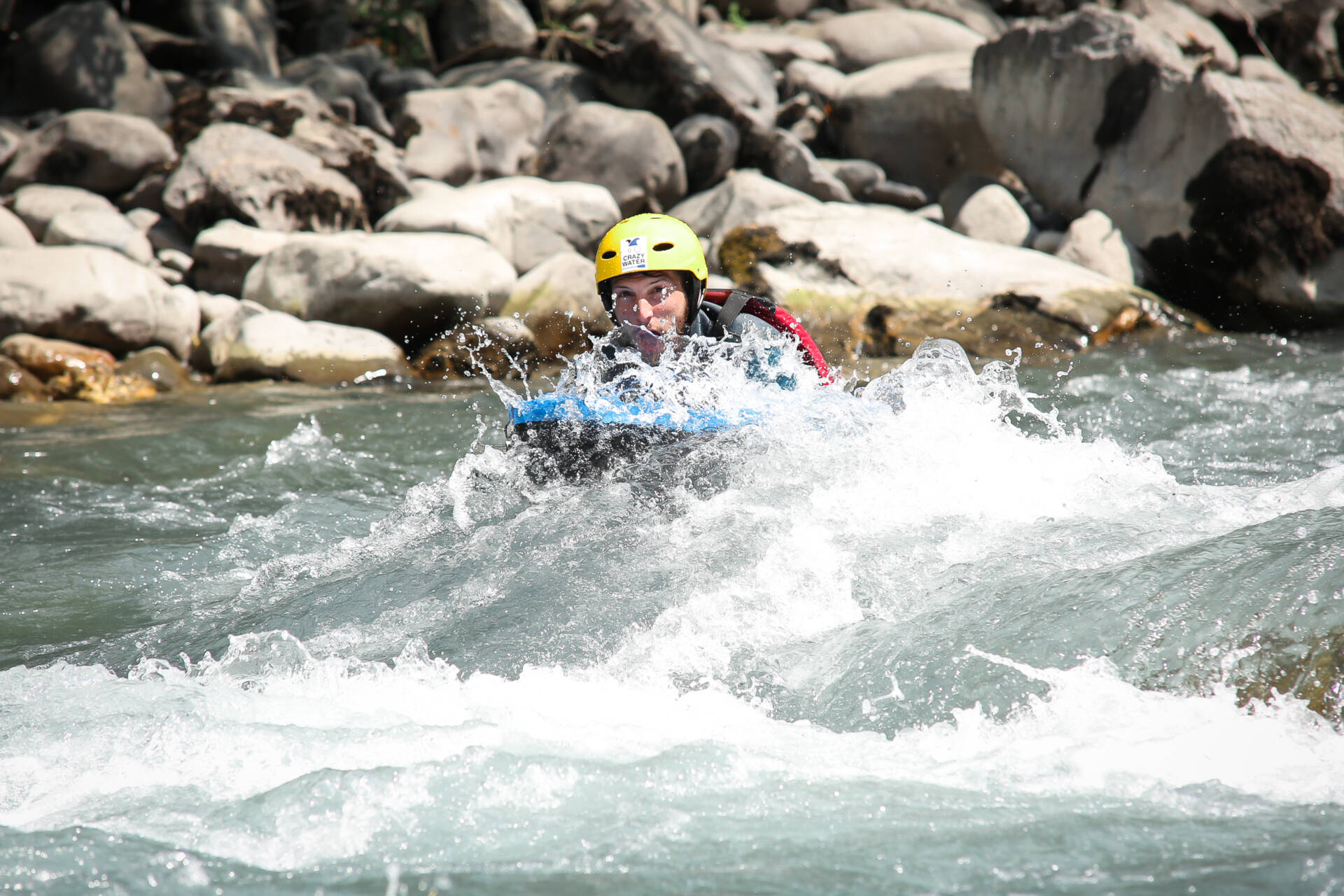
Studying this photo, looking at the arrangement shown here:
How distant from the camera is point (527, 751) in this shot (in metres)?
2.46

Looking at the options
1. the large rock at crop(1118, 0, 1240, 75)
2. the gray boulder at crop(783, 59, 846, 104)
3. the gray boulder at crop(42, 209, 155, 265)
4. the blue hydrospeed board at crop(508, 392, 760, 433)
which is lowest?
the gray boulder at crop(42, 209, 155, 265)

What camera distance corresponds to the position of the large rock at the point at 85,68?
487 inches

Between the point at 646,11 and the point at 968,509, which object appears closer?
the point at 968,509

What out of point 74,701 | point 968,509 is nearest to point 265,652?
point 74,701

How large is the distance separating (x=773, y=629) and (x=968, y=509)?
1066 mm

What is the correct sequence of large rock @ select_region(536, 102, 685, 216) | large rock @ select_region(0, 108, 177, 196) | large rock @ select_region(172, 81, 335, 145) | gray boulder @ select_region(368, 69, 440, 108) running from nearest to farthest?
large rock @ select_region(0, 108, 177, 196), large rock @ select_region(172, 81, 335, 145), large rock @ select_region(536, 102, 685, 216), gray boulder @ select_region(368, 69, 440, 108)

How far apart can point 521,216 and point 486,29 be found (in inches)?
233

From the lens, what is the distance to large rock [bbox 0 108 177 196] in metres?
10.9

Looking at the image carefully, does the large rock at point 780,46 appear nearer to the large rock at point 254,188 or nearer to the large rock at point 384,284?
the large rock at point 254,188

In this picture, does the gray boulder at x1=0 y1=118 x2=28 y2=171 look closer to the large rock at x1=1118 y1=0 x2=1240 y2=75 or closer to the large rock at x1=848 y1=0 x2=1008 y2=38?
the large rock at x1=848 y1=0 x2=1008 y2=38

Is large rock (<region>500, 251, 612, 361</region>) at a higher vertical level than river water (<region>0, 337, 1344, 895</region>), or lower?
lower

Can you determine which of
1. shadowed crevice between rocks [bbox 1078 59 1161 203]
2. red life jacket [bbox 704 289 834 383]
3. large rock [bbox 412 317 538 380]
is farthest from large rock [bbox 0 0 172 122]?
shadowed crevice between rocks [bbox 1078 59 1161 203]

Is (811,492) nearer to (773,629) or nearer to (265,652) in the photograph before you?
(773,629)

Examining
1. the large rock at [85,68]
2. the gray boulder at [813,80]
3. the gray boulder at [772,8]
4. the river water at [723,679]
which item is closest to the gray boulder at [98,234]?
the large rock at [85,68]
